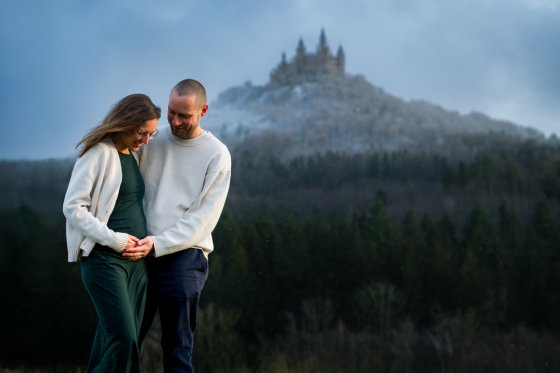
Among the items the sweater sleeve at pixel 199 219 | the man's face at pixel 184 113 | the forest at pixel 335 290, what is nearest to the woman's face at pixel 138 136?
the man's face at pixel 184 113

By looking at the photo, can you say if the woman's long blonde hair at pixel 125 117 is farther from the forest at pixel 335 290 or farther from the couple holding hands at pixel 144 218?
the forest at pixel 335 290

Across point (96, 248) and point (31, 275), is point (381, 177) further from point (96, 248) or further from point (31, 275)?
point (96, 248)

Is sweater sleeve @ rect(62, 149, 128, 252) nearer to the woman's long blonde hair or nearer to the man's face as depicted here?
the woman's long blonde hair

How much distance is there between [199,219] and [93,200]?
0.39 metres

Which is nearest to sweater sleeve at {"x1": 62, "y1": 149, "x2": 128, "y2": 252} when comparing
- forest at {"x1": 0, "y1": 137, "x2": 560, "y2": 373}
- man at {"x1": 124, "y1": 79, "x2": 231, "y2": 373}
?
man at {"x1": 124, "y1": 79, "x2": 231, "y2": 373}

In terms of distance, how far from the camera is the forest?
21.1 meters

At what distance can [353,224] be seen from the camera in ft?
108

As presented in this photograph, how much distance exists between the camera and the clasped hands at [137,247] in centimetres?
229

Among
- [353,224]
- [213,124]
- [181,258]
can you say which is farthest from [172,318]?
[213,124]

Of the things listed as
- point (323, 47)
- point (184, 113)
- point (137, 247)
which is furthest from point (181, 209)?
point (323, 47)

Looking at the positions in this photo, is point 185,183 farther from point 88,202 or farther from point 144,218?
point 88,202

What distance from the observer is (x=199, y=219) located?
97.0 inches

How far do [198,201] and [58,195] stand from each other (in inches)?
843

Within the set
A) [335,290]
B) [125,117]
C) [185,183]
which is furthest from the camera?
[335,290]
